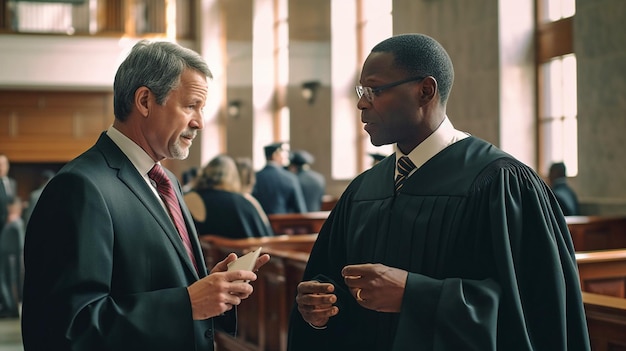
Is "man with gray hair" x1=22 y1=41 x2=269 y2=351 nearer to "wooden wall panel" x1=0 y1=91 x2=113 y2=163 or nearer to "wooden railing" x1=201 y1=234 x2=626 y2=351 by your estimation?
"wooden railing" x1=201 y1=234 x2=626 y2=351

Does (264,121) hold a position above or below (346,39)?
below

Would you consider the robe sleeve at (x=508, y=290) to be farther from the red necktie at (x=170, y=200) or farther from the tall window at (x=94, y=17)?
the tall window at (x=94, y=17)

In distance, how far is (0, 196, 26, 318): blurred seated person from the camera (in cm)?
968

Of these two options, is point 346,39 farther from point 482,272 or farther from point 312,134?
point 482,272

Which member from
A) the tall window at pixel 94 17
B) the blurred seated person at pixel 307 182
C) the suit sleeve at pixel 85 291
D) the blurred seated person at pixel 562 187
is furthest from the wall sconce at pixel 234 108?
the suit sleeve at pixel 85 291

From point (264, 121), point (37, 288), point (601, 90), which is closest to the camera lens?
point (37, 288)

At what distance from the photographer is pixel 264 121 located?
16.8 metres

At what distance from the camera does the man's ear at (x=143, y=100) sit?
2355mm

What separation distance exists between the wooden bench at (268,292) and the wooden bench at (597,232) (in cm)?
233

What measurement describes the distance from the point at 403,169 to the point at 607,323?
3.86ft

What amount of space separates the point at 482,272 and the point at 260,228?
16.2 feet

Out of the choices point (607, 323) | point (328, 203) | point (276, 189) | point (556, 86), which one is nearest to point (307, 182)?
point (328, 203)

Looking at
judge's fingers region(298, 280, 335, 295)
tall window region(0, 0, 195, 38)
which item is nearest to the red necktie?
judge's fingers region(298, 280, 335, 295)

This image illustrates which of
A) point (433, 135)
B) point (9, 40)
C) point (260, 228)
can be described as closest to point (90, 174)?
point (433, 135)
